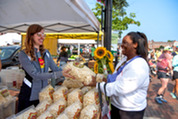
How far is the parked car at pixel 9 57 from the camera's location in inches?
230

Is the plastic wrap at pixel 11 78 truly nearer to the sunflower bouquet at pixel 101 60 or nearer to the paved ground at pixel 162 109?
the sunflower bouquet at pixel 101 60

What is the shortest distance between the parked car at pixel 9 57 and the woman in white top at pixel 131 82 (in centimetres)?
567

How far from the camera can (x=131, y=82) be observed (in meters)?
1.30

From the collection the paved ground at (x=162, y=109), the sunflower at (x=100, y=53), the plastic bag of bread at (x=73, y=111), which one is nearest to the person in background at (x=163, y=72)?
the paved ground at (x=162, y=109)

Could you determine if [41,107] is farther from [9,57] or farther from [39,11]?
[9,57]

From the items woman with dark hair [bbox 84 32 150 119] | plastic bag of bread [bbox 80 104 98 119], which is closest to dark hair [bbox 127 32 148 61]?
woman with dark hair [bbox 84 32 150 119]

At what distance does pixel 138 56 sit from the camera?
55.5 inches

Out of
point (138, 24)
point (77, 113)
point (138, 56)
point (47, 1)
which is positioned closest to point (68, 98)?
point (77, 113)

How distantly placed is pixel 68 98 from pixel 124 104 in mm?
632

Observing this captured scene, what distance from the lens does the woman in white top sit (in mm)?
1311

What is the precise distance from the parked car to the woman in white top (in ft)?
18.6

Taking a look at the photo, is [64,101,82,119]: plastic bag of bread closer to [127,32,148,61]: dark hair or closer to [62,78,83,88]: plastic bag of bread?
[62,78,83,88]: plastic bag of bread

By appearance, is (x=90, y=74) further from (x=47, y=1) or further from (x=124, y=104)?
(x=47, y=1)

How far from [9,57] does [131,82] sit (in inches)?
246
